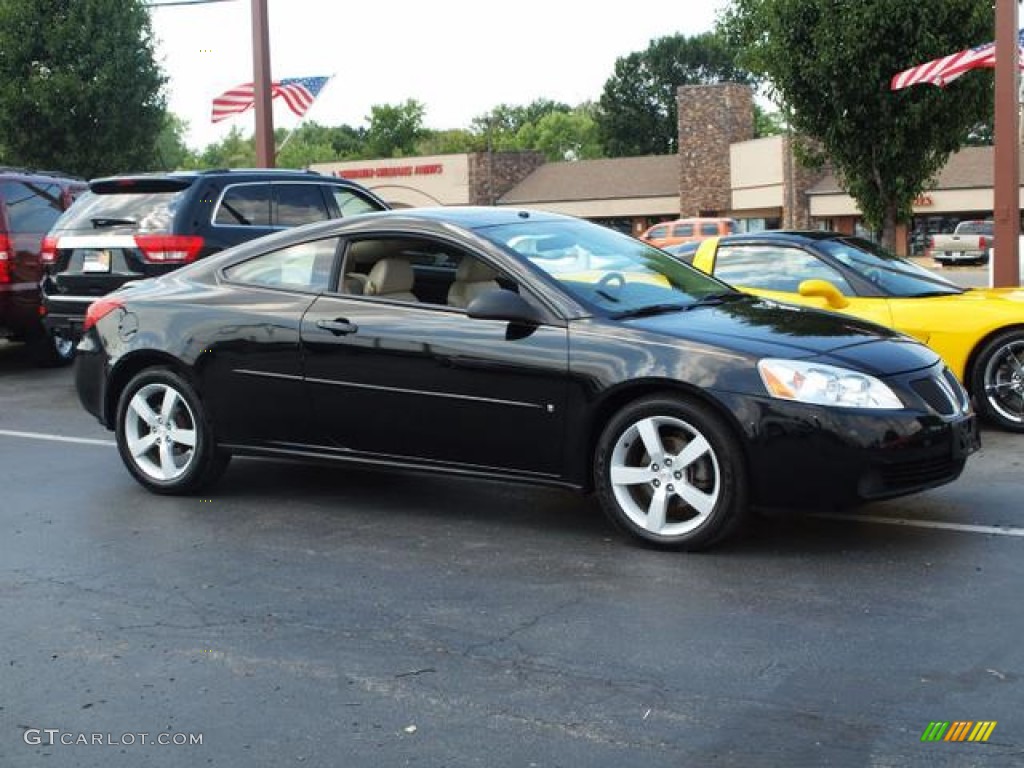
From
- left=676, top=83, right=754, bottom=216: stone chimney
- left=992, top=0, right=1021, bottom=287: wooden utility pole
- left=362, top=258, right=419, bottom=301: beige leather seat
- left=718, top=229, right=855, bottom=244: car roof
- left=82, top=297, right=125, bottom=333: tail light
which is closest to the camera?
left=362, top=258, right=419, bottom=301: beige leather seat

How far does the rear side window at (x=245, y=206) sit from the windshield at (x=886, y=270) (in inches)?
187

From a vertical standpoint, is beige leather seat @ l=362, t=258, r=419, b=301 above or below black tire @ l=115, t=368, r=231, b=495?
above

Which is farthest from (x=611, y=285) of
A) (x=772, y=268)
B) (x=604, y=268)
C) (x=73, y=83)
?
(x=73, y=83)

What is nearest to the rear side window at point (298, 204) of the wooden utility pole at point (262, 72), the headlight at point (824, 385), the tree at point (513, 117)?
the wooden utility pole at point (262, 72)

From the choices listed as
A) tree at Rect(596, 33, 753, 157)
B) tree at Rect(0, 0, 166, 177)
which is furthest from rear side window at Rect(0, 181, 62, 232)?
tree at Rect(596, 33, 753, 157)

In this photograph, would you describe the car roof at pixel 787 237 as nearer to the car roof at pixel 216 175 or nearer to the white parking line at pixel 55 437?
the car roof at pixel 216 175

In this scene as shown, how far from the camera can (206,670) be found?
176 inches

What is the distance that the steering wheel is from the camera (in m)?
6.27

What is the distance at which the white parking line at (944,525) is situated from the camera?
6.07 meters

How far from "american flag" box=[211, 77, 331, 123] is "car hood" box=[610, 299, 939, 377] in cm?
1673

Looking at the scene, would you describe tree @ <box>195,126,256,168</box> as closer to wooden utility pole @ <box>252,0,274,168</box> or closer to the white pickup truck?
the white pickup truck

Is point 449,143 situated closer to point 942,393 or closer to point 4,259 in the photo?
point 4,259

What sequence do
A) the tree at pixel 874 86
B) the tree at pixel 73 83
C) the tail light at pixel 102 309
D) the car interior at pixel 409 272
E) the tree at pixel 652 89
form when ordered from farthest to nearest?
the tree at pixel 652 89 → the tree at pixel 73 83 → the tree at pixel 874 86 → the tail light at pixel 102 309 → the car interior at pixel 409 272

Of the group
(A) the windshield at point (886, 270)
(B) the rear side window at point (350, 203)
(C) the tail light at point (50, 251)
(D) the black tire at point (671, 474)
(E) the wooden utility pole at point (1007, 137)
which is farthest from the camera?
(E) the wooden utility pole at point (1007, 137)
